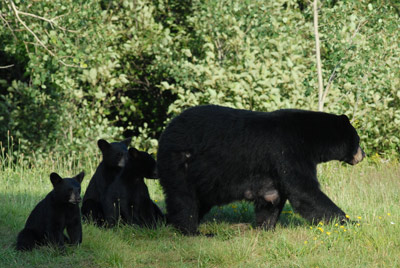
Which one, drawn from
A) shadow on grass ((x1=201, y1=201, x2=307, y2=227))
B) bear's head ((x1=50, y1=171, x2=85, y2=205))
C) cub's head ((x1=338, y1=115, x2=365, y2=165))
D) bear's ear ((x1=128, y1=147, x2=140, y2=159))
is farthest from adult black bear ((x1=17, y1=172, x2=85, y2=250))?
cub's head ((x1=338, y1=115, x2=365, y2=165))

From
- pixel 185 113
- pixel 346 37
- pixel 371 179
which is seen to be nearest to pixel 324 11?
pixel 346 37

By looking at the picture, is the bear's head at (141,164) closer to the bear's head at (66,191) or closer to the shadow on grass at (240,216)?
the shadow on grass at (240,216)

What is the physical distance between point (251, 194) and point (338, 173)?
3931 millimetres

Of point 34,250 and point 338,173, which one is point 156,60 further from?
point 34,250

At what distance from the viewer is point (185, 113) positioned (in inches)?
264

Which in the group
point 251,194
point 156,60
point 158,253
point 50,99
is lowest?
point 158,253

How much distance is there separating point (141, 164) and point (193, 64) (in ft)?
20.5

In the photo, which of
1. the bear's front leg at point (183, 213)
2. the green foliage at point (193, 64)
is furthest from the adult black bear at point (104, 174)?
the green foliage at point (193, 64)

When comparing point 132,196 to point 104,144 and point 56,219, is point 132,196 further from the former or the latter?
point 56,219

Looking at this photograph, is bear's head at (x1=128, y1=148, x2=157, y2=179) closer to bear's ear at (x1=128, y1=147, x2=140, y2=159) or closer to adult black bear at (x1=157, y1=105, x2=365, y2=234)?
bear's ear at (x1=128, y1=147, x2=140, y2=159)

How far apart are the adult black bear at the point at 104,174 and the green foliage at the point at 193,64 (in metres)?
3.42

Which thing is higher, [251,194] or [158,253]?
[251,194]

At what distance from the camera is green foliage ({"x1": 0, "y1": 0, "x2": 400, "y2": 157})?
10.3 metres

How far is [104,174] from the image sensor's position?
6.82 metres
